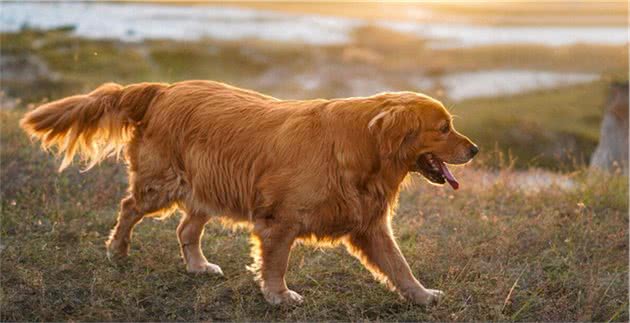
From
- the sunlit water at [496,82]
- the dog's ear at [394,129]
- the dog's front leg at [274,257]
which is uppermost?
the dog's ear at [394,129]

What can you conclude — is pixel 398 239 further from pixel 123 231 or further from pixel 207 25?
pixel 207 25

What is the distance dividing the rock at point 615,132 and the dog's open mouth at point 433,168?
7.44 meters

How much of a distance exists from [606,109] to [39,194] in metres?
8.89

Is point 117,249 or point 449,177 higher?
point 449,177

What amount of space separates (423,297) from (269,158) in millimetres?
1599

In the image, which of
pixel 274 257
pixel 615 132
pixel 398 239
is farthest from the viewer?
pixel 615 132

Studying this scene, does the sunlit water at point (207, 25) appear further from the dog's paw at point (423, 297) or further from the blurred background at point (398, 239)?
the dog's paw at point (423, 297)

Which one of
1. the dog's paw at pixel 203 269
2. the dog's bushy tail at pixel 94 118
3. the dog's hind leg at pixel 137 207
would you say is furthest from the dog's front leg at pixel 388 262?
the dog's bushy tail at pixel 94 118

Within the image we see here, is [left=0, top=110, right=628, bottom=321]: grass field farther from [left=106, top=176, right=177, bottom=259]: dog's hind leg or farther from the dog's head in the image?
the dog's head

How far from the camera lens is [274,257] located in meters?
6.19

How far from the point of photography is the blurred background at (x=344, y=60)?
17.2m

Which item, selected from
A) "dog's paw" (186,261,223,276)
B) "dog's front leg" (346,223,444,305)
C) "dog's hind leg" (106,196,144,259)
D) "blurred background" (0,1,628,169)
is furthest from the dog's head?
"blurred background" (0,1,628,169)

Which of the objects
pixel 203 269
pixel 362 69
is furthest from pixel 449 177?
pixel 362 69

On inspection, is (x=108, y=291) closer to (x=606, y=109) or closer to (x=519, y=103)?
(x=606, y=109)
